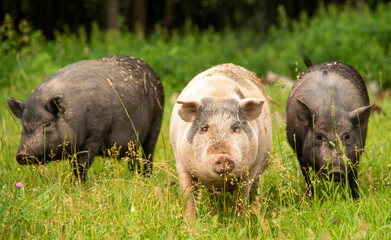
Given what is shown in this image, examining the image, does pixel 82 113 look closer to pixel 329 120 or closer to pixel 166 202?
pixel 166 202

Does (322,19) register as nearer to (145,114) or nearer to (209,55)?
(209,55)

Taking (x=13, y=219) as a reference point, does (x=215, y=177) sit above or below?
above

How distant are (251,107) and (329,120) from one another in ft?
3.64

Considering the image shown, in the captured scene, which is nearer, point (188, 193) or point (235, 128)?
point (235, 128)

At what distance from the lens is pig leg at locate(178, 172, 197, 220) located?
3.98 m

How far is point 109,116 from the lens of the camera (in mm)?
5137

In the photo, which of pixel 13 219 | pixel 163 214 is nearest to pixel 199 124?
pixel 163 214

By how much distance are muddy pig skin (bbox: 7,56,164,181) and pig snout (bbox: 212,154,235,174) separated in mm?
1176

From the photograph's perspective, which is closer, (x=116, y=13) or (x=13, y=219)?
(x=13, y=219)

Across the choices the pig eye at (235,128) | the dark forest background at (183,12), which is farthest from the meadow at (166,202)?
the dark forest background at (183,12)

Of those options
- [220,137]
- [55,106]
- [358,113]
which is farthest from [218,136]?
[55,106]

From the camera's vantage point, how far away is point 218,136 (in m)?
3.59

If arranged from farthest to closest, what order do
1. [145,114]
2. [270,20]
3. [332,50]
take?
1. [270,20]
2. [332,50]
3. [145,114]

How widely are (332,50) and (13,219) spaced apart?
9.84m
